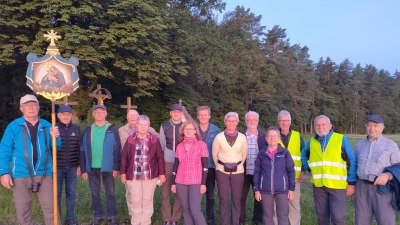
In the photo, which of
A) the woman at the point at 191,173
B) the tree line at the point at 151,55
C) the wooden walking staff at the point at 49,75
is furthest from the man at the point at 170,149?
the tree line at the point at 151,55

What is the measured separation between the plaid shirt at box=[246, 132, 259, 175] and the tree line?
1225 cm

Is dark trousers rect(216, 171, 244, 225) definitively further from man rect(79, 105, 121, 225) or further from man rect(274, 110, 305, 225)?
man rect(79, 105, 121, 225)

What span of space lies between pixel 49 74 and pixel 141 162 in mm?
2138

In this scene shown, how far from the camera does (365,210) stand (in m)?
4.89

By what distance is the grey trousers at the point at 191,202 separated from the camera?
5379 millimetres

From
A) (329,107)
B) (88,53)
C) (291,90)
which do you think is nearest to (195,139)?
(88,53)

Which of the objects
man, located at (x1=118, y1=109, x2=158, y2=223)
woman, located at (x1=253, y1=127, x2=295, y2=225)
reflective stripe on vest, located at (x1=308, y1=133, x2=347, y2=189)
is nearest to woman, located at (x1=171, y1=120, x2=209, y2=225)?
woman, located at (x1=253, y1=127, x2=295, y2=225)

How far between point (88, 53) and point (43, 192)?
12.7 meters

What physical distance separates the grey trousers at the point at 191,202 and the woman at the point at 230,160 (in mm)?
553

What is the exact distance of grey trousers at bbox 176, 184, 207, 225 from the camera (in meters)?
5.38

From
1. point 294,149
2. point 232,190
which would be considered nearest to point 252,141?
point 294,149

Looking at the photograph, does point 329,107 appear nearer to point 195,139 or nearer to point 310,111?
point 310,111

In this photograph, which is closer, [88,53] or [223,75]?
[88,53]

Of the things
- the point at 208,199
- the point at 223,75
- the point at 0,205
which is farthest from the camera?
the point at 223,75
